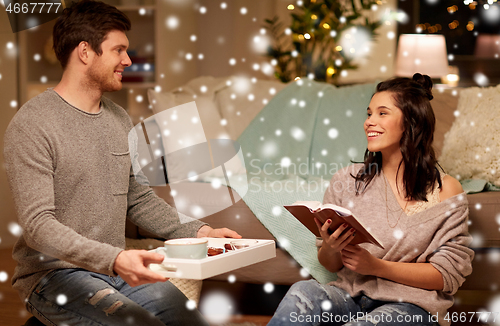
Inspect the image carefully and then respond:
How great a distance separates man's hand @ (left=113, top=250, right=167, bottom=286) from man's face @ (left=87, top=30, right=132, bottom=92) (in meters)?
0.46

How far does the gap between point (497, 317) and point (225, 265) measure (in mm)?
1181

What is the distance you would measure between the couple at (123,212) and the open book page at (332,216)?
29mm

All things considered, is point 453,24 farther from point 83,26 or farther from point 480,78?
point 83,26

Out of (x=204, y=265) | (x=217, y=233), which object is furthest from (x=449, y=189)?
(x=204, y=265)

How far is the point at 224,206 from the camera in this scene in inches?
70.5

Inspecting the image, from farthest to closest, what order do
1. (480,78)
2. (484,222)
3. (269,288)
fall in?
(480,78), (269,288), (484,222)

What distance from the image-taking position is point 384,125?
4.27 feet

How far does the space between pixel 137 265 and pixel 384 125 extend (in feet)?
2.45

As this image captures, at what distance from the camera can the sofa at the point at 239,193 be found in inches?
66.1

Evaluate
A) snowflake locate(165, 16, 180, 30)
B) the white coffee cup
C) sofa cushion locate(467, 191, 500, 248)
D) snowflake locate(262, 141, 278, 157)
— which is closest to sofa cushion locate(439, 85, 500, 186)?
sofa cushion locate(467, 191, 500, 248)

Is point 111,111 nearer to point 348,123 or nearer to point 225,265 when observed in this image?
point 225,265

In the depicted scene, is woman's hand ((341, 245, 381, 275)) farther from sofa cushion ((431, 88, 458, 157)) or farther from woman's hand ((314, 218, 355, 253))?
sofa cushion ((431, 88, 458, 157))

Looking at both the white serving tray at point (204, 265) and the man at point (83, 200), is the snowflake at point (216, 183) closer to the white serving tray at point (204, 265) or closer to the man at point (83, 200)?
the man at point (83, 200)

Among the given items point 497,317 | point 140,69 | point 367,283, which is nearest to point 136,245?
point 367,283
